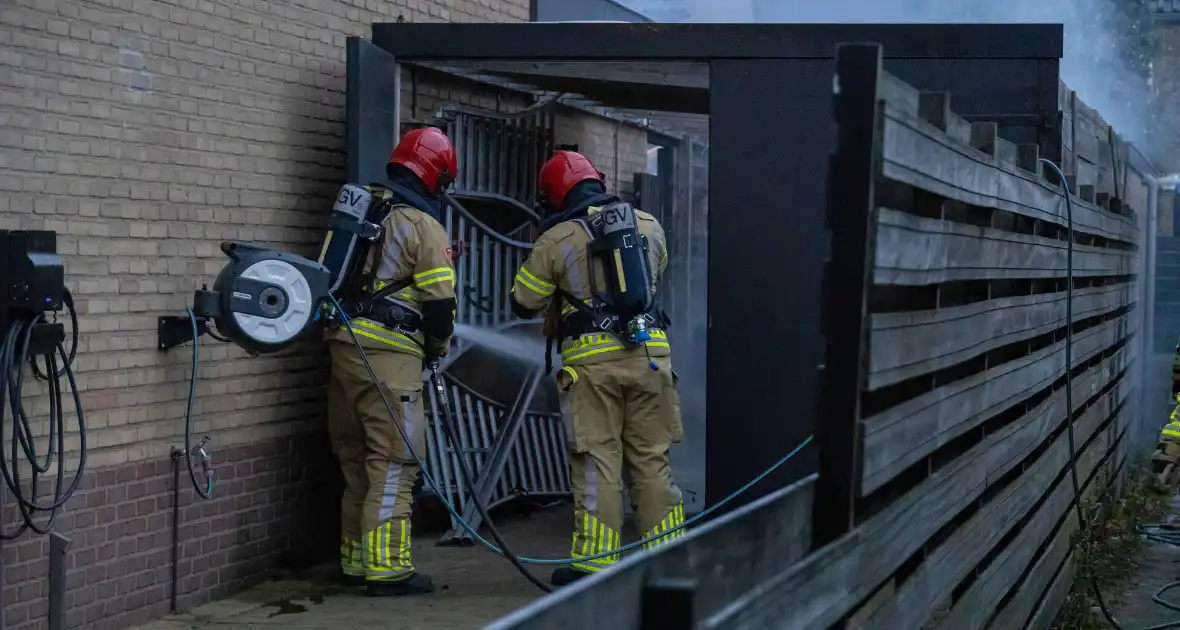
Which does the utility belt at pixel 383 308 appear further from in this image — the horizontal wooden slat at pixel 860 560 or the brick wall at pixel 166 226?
the horizontal wooden slat at pixel 860 560

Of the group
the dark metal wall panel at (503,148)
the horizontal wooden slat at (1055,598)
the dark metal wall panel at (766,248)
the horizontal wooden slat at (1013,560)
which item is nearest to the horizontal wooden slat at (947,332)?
the horizontal wooden slat at (1013,560)

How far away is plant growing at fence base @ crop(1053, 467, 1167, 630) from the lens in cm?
718

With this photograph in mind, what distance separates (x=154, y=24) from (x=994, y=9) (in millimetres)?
26735

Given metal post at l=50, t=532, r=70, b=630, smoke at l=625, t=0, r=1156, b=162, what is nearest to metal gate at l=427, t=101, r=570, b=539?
metal post at l=50, t=532, r=70, b=630

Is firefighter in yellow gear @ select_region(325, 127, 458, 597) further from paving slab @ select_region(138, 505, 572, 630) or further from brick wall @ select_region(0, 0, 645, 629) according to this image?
brick wall @ select_region(0, 0, 645, 629)

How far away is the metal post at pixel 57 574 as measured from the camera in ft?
18.2

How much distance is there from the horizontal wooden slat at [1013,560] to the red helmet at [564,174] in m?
2.54

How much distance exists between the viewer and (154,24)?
6082mm

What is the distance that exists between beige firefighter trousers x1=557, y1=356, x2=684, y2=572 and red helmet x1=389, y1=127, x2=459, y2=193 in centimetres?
108

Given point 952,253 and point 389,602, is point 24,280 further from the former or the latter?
point 952,253

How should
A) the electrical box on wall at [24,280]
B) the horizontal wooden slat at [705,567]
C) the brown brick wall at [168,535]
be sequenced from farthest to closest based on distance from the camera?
the brown brick wall at [168,535]
the electrical box on wall at [24,280]
the horizontal wooden slat at [705,567]

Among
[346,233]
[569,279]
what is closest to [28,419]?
[346,233]

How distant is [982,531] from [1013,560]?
0.73 m

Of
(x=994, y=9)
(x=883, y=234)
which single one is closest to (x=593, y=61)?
(x=883, y=234)
